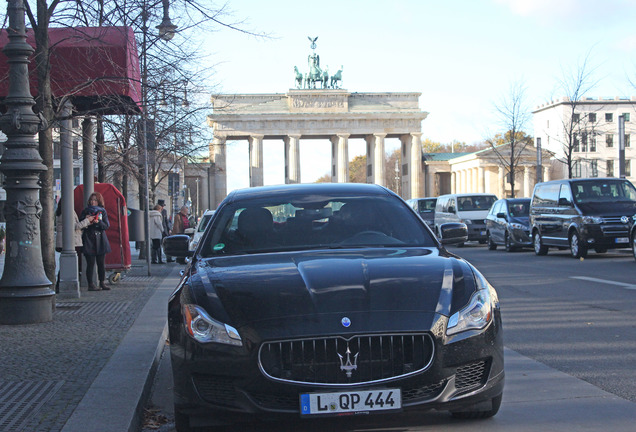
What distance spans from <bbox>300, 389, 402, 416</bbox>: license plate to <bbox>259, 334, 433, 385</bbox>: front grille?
68 millimetres

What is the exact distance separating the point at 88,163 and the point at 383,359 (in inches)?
521

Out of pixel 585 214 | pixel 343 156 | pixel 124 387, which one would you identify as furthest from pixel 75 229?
pixel 343 156

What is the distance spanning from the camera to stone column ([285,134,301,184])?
9862 cm

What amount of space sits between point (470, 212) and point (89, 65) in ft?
81.4

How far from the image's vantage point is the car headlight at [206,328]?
4.42 metres

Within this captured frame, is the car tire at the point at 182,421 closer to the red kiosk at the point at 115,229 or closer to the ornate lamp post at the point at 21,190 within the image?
the ornate lamp post at the point at 21,190

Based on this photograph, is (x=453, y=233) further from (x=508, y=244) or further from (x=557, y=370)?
(x=508, y=244)

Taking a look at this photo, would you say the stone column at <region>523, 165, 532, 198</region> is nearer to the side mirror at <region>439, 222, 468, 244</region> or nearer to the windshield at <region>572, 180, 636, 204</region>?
the windshield at <region>572, 180, 636, 204</region>

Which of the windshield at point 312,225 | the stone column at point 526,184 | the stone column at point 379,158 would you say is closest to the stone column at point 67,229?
the windshield at point 312,225

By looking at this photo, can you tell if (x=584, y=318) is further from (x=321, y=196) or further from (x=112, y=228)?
(x=112, y=228)

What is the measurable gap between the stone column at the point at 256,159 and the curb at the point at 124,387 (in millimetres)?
88677

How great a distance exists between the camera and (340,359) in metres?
4.31

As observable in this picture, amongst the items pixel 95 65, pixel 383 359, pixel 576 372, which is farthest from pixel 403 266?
pixel 95 65

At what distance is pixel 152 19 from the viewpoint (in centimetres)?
1373
